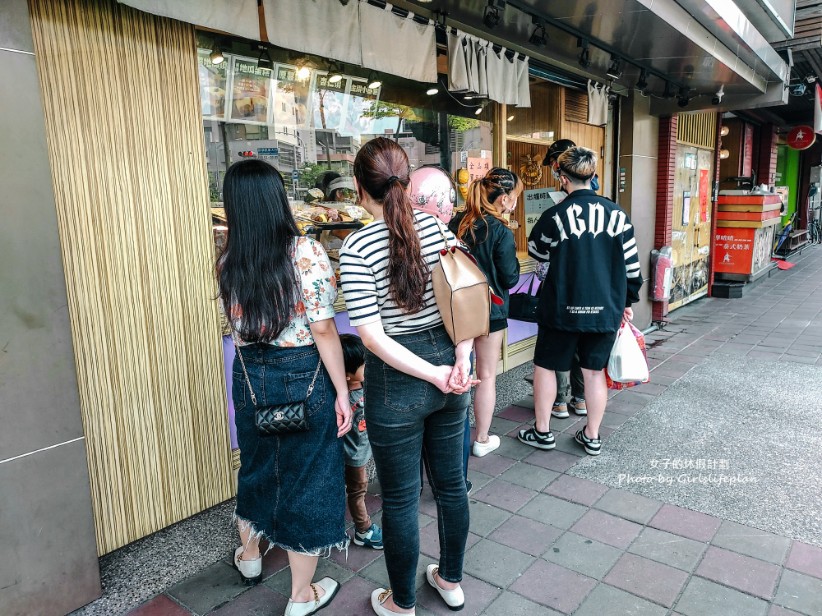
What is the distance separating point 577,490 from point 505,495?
0.45 meters

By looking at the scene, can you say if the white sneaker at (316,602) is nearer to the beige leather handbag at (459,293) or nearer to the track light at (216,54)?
the beige leather handbag at (459,293)

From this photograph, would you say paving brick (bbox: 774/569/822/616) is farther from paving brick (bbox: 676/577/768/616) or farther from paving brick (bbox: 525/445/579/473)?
paving brick (bbox: 525/445/579/473)

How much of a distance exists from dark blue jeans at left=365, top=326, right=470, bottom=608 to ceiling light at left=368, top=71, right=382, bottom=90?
10.6 ft

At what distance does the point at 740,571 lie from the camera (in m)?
2.78

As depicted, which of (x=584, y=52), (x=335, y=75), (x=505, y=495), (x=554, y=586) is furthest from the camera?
(x=584, y=52)

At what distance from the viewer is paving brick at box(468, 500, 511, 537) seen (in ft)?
10.6

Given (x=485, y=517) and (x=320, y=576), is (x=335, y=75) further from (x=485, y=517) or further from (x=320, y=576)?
Answer: (x=320, y=576)

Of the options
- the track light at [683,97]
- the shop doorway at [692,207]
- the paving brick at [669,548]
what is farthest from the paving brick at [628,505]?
the shop doorway at [692,207]

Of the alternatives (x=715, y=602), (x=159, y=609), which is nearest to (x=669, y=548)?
(x=715, y=602)

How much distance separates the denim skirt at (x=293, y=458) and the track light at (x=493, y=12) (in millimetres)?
3175

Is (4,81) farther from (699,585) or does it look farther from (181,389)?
(699,585)

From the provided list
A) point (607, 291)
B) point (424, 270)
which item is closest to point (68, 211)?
point (424, 270)

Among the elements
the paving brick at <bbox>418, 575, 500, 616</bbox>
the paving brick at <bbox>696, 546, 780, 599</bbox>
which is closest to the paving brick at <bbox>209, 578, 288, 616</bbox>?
the paving brick at <bbox>418, 575, 500, 616</bbox>

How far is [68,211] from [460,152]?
3840 millimetres
